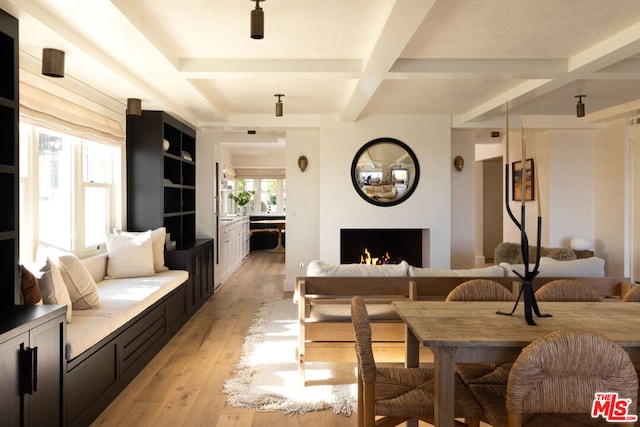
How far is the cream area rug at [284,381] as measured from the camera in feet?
9.50

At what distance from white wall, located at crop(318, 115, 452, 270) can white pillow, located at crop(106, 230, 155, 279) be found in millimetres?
2305

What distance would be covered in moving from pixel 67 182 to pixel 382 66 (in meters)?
2.85

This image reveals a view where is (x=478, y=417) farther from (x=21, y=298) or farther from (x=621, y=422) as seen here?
(x=21, y=298)

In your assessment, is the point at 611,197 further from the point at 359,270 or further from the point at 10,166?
the point at 10,166

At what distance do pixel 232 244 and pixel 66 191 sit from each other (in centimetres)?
433

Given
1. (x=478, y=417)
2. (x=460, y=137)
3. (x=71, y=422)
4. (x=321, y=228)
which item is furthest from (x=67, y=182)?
(x=460, y=137)

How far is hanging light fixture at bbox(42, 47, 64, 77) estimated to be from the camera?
9.50 feet

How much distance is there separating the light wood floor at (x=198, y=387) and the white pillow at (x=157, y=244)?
673mm

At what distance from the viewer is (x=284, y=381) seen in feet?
10.7

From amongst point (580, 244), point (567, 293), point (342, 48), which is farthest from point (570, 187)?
point (342, 48)

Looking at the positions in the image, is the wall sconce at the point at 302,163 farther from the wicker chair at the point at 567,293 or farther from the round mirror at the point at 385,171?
the wicker chair at the point at 567,293

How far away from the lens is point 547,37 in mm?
3156

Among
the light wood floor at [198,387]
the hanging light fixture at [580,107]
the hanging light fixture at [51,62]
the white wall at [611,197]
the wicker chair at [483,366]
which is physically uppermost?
the hanging light fixture at [580,107]

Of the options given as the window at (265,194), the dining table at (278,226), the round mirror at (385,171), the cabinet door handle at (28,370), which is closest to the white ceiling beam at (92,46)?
the cabinet door handle at (28,370)
